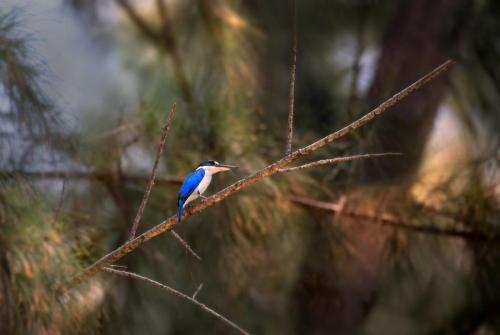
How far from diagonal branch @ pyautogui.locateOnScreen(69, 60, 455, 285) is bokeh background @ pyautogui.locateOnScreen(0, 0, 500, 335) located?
0.17 m

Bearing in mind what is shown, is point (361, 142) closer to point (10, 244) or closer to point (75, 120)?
point (75, 120)

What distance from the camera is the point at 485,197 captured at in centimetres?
156

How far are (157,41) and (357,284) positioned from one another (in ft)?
3.06

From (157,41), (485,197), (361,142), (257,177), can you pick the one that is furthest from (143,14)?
(257,177)

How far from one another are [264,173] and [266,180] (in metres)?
0.64

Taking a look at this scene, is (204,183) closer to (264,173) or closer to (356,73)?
(264,173)

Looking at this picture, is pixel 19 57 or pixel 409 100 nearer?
pixel 19 57

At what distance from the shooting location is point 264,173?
95cm

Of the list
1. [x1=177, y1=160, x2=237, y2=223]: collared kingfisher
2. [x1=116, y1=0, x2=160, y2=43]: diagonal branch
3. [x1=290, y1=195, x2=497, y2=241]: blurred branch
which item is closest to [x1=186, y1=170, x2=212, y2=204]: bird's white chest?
[x1=177, y1=160, x2=237, y2=223]: collared kingfisher

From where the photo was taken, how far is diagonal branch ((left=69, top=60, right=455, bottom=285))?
866 mm

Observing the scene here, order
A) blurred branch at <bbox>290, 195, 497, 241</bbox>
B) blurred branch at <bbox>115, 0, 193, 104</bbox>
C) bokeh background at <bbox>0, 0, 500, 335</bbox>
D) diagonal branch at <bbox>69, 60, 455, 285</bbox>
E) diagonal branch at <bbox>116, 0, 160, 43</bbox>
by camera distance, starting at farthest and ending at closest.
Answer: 1. diagonal branch at <bbox>116, 0, 160, 43</bbox>
2. blurred branch at <bbox>115, 0, 193, 104</bbox>
3. blurred branch at <bbox>290, 195, 497, 241</bbox>
4. bokeh background at <bbox>0, 0, 500, 335</bbox>
5. diagonal branch at <bbox>69, 60, 455, 285</bbox>

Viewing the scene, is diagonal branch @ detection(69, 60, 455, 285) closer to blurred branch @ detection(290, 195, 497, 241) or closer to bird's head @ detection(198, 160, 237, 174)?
bird's head @ detection(198, 160, 237, 174)

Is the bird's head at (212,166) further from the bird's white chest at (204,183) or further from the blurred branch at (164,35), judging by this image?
the blurred branch at (164,35)

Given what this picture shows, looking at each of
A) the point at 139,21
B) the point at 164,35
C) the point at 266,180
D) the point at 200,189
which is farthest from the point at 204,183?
the point at 139,21
